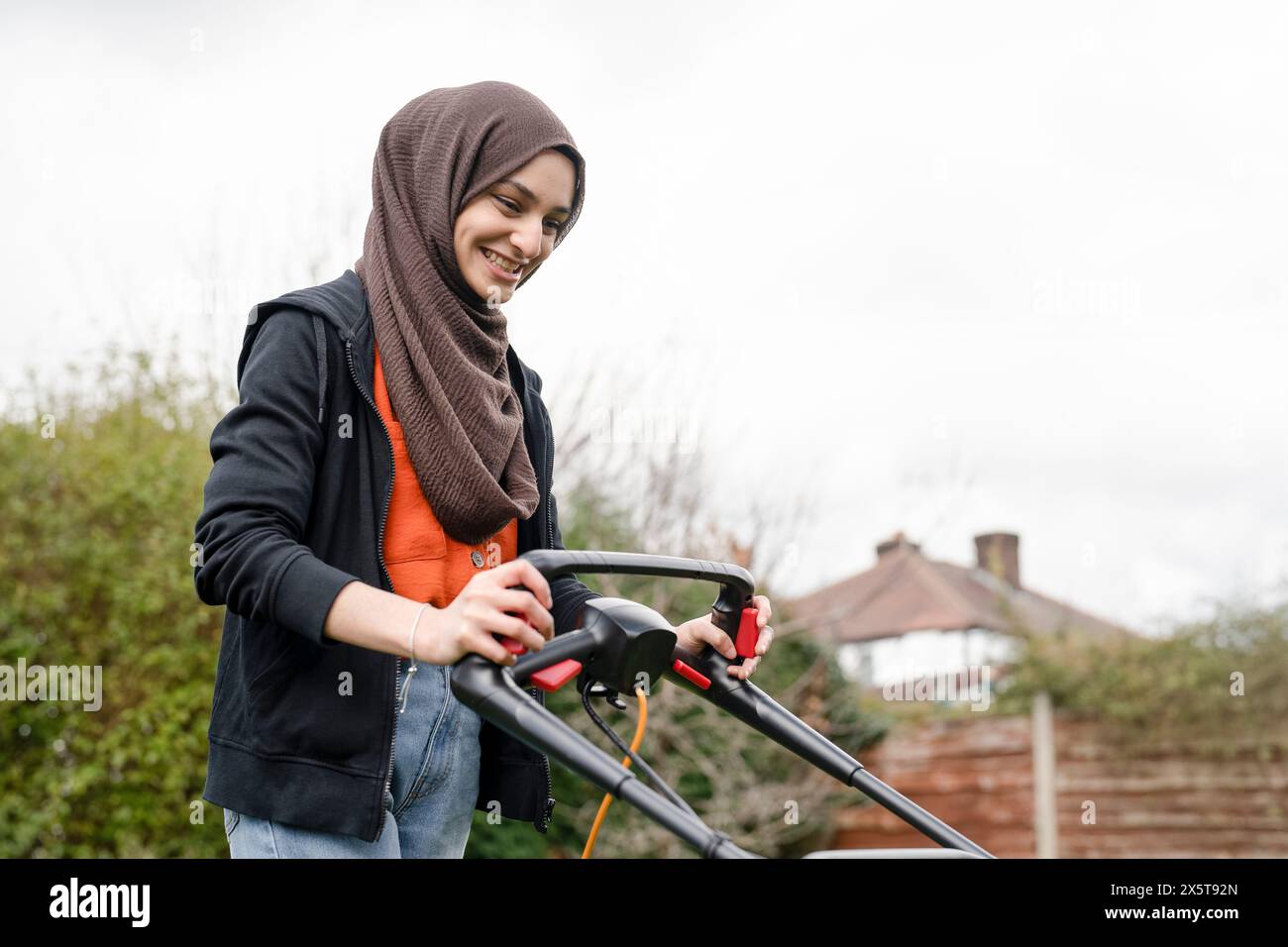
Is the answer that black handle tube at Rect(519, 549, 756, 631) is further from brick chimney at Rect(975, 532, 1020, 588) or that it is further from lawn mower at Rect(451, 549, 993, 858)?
brick chimney at Rect(975, 532, 1020, 588)

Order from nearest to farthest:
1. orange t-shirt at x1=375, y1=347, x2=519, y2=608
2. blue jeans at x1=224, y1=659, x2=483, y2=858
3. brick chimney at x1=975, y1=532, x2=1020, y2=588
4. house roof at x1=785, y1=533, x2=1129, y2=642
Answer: blue jeans at x1=224, y1=659, x2=483, y2=858 < orange t-shirt at x1=375, y1=347, x2=519, y2=608 < house roof at x1=785, y1=533, x2=1129, y2=642 < brick chimney at x1=975, y1=532, x2=1020, y2=588

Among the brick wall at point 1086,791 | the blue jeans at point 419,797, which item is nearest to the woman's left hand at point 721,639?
the blue jeans at point 419,797

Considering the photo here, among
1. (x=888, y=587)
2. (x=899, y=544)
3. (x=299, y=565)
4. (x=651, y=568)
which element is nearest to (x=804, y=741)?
(x=651, y=568)

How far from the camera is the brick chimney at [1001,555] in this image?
757 centimetres

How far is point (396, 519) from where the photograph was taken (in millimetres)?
1684

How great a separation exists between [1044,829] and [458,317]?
21.0 ft

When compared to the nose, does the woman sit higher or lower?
lower

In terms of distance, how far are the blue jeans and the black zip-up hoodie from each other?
4 centimetres

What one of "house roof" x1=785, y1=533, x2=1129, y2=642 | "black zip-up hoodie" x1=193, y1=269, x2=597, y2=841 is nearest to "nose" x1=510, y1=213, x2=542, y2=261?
"black zip-up hoodie" x1=193, y1=269, x2=597, y2=841

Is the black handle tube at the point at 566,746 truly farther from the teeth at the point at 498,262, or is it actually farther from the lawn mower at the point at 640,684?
the teeth at the point at 498,262

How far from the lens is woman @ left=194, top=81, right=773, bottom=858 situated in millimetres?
1423

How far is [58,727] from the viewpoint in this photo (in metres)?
5.16

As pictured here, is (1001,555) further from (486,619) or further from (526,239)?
(486,619)

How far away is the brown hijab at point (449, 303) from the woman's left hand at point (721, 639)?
0.30 metres
